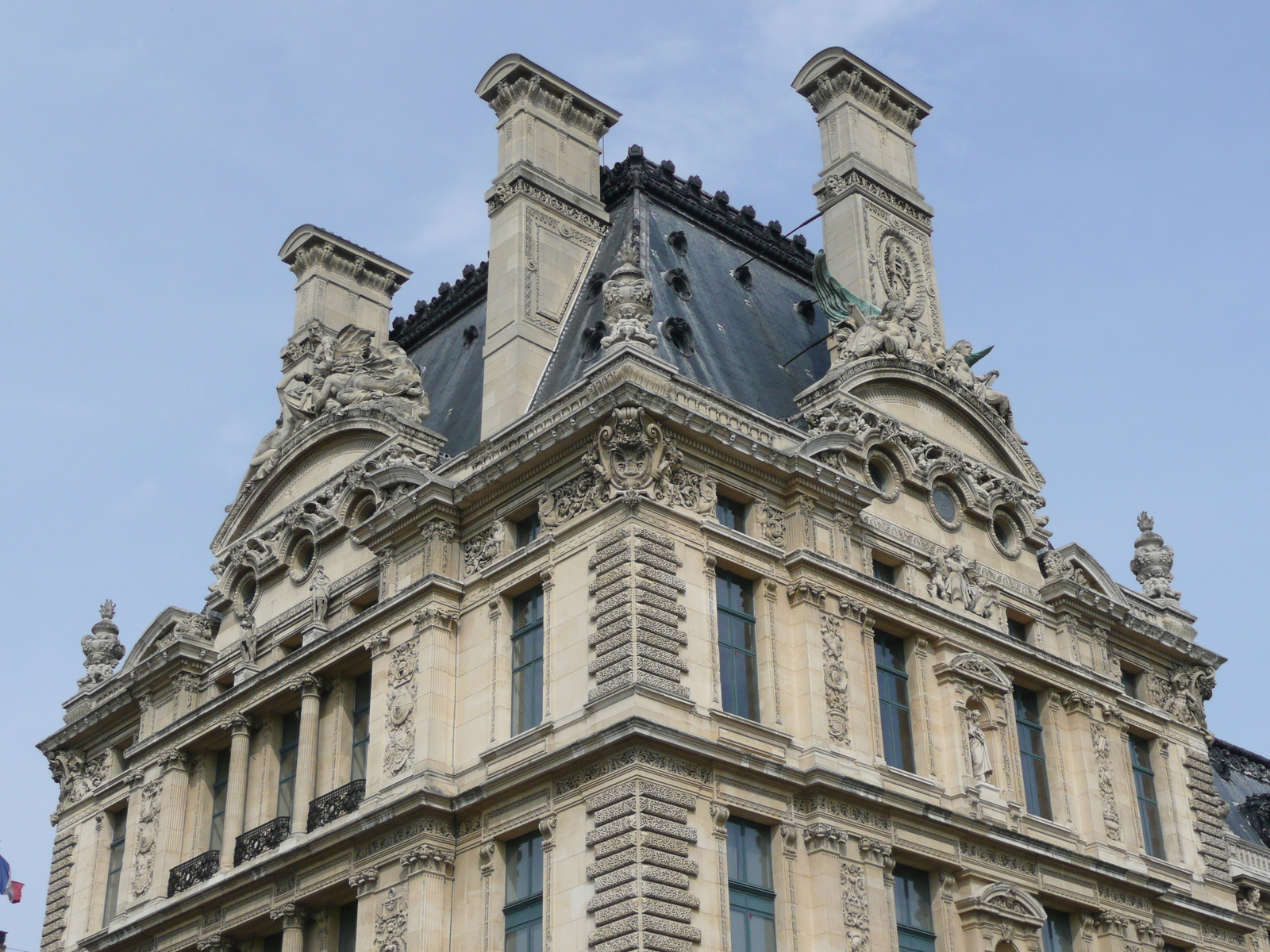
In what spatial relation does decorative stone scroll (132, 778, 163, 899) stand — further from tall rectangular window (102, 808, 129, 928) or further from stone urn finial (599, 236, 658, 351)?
stone urn finial (599, 236, 658, 351)

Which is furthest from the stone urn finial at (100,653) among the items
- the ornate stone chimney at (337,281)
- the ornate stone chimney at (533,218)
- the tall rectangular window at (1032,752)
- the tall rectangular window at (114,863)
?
the tall rectangular window at (1032,752)

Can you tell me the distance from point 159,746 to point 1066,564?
18972 millimetres

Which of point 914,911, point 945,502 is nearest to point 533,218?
point 945,502

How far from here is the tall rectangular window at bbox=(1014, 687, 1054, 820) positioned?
3234cm

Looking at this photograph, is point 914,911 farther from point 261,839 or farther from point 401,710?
point 261,839

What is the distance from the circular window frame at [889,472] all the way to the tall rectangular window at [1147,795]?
7423 millimetres

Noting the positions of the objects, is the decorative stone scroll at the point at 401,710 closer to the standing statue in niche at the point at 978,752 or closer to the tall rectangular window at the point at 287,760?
the tall rectangular window at the point at 287,760

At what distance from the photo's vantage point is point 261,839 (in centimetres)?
3222

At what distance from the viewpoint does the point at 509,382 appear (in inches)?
1308

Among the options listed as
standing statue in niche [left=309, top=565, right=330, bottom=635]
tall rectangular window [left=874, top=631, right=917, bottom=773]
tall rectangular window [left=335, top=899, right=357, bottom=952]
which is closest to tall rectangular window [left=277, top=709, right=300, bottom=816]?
standing statue in niche [left=309, top=565, right=330, bottom=635]

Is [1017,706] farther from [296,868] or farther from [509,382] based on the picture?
[296,868]

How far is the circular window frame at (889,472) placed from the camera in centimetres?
3275

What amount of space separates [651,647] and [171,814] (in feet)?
43.0

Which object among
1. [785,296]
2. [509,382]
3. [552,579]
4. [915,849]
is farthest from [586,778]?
[785,296]
